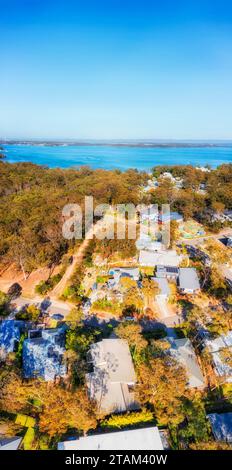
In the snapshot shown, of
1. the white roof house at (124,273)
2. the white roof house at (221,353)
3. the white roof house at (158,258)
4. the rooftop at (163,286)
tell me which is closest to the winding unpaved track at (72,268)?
the white roof house at (124,273)

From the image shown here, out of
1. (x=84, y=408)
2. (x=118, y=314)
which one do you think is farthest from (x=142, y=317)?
(x=84, y=408)

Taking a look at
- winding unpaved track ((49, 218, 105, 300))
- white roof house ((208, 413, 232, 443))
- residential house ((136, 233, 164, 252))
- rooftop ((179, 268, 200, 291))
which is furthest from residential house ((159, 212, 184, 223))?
white roof house ((208, 413, 232, 443))

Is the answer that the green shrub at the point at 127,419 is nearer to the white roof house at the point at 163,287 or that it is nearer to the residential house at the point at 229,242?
Answer: the white roof house at the point at 163,287

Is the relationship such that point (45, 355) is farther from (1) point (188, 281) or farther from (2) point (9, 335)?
(1) point (188, 281)

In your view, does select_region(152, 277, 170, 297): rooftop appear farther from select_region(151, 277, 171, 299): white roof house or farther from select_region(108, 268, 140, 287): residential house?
select_region(108, 268, 140, 287): residential house

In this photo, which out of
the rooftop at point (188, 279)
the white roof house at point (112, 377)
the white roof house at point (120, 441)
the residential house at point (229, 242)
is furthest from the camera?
the residential house at point (229, 242)

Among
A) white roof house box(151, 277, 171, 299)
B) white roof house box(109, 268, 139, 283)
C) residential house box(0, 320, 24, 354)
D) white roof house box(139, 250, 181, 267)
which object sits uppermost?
white roof house box(139, 250, 181, 267)
